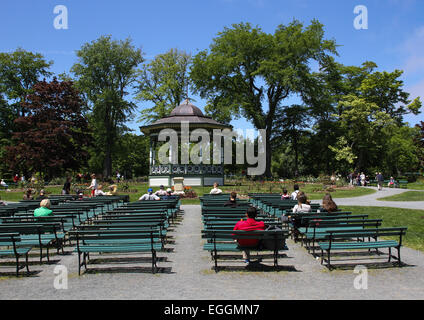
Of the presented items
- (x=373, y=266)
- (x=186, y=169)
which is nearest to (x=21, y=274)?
(x=373, y=266)

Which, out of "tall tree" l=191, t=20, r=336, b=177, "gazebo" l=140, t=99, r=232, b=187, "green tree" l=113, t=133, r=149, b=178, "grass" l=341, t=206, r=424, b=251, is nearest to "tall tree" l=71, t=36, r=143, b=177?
"green tree" l=113, t=133, r=149, b=178

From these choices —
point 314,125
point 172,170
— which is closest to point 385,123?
point 314,125

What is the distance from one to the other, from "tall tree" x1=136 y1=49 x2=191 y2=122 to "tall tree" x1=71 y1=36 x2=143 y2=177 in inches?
82.2

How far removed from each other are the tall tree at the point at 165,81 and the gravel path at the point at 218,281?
1708 inches

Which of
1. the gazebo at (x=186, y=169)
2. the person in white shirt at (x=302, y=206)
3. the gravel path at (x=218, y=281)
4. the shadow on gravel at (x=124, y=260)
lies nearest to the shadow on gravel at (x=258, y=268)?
the gravel path at (x=218, y=281)

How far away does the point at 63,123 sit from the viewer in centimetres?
4047

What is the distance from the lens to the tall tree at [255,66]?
4334 centimetres

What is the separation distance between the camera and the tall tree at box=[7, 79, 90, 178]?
37938 millimetres

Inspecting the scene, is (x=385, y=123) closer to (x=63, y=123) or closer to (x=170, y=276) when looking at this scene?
(x=63, y=123)

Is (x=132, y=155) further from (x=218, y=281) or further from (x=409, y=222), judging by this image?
(x=218, y=281)

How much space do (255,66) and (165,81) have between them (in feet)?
44.2

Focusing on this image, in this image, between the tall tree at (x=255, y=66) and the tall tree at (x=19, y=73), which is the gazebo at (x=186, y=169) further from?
the tall tree at (x=19, y=73)

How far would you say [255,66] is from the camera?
46438 millimetres
